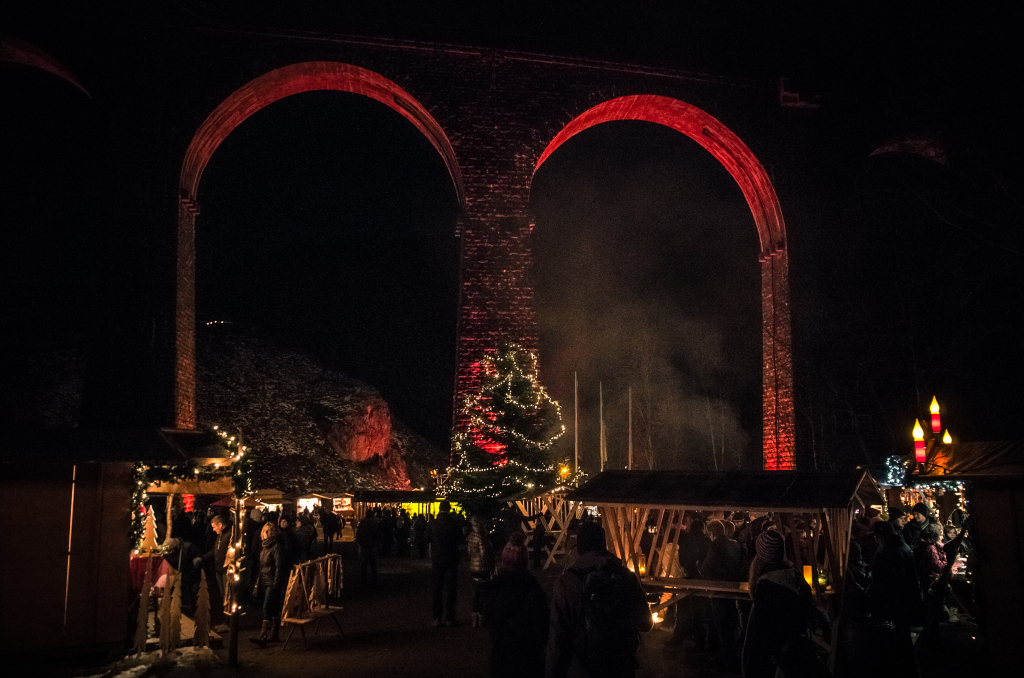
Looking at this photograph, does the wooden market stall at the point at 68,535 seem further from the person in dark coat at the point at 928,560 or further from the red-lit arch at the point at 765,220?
the red-lit arch at the point at 765,220

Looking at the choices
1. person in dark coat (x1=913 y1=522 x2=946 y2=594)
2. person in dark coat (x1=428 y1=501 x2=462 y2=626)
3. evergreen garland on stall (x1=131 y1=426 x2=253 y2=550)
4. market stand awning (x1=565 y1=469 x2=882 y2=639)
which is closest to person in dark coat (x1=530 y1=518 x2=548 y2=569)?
person in dark coat (x1=428 y1=501 x2=462 y2=626)

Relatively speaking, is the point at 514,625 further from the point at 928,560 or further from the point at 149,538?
the point at 928,560

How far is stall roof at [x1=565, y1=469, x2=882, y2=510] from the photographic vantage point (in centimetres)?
736

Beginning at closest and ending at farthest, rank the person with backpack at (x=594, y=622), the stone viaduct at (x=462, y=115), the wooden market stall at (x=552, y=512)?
the person with backpack at (x=594, y=622)
the stone viaduct at (x=462, y=115)
the wooden market stall at (x=552, y=512)

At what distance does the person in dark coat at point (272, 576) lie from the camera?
8.52 meters

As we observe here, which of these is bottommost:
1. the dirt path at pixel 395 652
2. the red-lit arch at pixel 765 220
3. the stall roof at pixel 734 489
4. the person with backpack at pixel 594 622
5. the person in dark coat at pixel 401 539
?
the person in dark coat at pixel 401 539

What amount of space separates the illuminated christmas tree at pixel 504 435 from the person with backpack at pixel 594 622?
1234 centimetres

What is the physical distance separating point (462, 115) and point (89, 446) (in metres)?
12.1

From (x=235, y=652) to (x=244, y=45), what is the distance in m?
13.5

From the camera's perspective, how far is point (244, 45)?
16578 mm

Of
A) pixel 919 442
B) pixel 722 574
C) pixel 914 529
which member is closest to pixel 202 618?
pixel 722 574

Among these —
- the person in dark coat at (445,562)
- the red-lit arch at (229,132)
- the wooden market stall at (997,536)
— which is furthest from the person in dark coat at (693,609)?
the red-lit arch at (229,132)

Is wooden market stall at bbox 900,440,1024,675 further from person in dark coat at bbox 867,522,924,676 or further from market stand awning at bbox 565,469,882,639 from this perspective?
market stand awning at bbox 565,469,882,639

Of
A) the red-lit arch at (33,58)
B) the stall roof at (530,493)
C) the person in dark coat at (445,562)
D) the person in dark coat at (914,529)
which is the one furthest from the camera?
the stall roof at (530,493)
